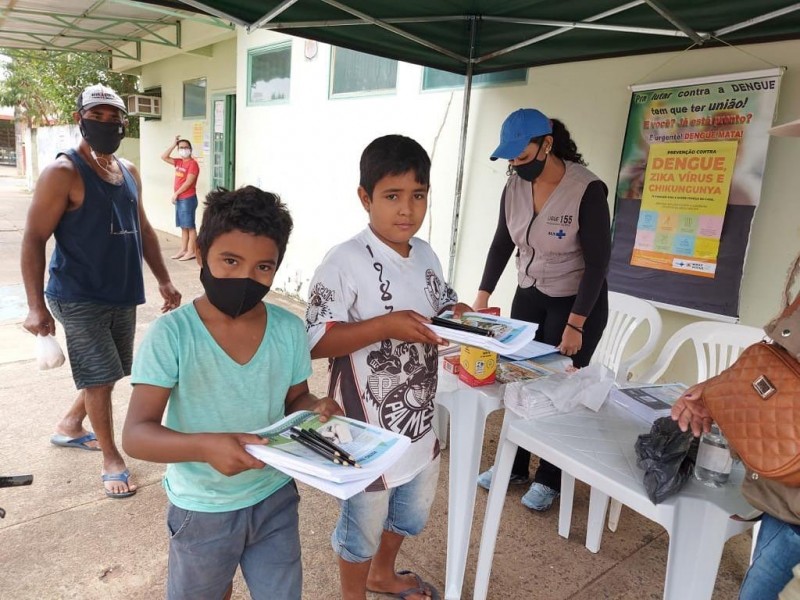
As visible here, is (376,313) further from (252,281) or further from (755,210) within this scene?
(755,210)

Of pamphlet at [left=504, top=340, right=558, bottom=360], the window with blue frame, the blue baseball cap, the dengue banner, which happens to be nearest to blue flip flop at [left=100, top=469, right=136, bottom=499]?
pamphlet at [left=504, top=340, right=558, bottom=360]

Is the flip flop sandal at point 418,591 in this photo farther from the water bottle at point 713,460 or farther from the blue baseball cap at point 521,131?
the blue baseball cap at point 521,131

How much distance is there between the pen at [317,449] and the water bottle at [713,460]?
1.02m

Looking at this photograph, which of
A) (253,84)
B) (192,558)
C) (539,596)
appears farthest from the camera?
(253,84)

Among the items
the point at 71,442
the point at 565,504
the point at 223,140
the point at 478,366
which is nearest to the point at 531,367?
the point at 478,366

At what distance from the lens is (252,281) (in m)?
1.30

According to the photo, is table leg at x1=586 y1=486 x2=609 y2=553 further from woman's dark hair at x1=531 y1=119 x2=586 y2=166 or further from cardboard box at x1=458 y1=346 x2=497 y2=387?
woman's dark hair at x1=531 y1=119 x2=586 y2=166

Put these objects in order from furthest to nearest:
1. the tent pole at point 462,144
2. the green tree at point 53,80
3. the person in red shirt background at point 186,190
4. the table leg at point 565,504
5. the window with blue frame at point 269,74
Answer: the green tree at point 53,80
the person in red shirt background at point 186,190
the window with blue frame at point 269,74
the tent pole at point 462,144
the table leg at point 565,504

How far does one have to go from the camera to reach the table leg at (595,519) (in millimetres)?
2367

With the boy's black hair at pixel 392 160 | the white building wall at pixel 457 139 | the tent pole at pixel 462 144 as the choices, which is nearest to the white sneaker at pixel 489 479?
the white building wall at pixel 457 139

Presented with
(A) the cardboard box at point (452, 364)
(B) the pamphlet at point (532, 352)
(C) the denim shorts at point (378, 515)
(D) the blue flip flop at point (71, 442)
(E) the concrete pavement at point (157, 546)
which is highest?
(B) the pamphlet at point (532, 352)

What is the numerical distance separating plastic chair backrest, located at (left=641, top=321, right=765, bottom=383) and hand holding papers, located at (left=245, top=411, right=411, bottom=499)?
6.06ft

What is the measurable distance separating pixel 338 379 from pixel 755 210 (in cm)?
257

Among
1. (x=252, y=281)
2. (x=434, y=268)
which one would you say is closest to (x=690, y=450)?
(x=434, y=268)
